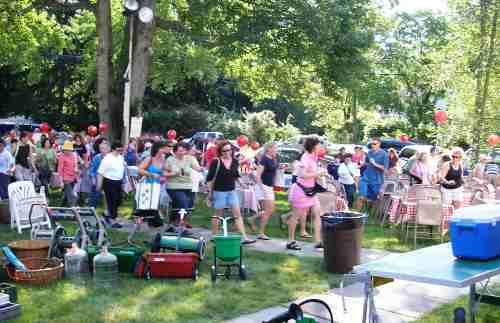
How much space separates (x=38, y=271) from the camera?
7.30 m

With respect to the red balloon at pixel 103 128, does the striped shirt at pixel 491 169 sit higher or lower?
lower

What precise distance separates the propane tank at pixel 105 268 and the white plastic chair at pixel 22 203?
3461 mm

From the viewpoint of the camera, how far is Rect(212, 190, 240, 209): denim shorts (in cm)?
989

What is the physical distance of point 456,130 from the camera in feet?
58.4

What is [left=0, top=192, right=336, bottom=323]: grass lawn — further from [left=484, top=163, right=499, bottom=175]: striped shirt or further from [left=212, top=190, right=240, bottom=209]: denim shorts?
[left=484, top=163, right=499, bottom=175]: striped shirt

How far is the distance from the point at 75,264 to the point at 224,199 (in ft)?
9.67

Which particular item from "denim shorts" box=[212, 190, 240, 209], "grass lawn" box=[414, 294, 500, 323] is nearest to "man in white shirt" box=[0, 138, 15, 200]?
"denim shorts" box=[212, 190, 240, 209]

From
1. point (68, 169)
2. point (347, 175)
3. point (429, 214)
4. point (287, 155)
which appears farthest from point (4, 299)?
point (287, 155)

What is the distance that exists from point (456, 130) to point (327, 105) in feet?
76.1

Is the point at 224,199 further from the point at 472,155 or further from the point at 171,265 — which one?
the point at 472,155

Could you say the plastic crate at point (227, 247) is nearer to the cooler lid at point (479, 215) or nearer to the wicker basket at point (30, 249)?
the wicker basket at point (30, 249)

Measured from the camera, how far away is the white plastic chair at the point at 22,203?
35.2 feet

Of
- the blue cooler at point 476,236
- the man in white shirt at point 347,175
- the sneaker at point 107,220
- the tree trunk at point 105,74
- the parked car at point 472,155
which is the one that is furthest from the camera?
the tree trunk at point 105,74

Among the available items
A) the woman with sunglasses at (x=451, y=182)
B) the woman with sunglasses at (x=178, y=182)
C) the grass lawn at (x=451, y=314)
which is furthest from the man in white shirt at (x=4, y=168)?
the grass lawn at (x=451, y=314)
